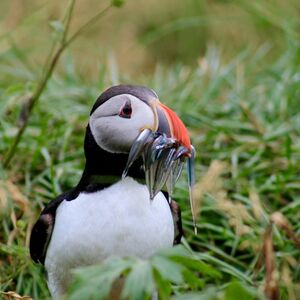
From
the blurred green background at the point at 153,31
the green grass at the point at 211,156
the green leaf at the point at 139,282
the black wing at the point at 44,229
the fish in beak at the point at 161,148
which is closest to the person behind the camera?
the green leaf at the point at 139,282

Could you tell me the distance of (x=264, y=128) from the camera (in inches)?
189

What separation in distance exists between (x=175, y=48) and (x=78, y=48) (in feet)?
5.91

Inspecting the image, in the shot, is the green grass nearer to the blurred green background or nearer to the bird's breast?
the bird's breast

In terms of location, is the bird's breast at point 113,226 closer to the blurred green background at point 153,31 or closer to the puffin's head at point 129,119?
the puffin's head at point 129,119

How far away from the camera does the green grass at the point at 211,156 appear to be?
385 cm

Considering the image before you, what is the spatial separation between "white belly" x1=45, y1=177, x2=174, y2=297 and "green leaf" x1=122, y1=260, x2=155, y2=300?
0.67m

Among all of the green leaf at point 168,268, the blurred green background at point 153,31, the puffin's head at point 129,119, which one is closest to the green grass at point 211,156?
the puffin's head at point 129,119

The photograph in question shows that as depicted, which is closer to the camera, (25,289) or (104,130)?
(104,130)

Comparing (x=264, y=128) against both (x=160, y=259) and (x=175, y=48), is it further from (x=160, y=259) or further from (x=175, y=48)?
(x=175, y=48)

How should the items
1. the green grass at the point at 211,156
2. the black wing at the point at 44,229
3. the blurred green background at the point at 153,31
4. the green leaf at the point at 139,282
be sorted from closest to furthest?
the green leaf at the point at 139,282 < the black wing at the point at 44,229 < the green grass at the point at 211,156 < the blurred green background at the point at 153,31

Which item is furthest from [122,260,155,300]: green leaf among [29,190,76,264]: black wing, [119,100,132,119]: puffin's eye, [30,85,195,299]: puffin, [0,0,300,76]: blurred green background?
[0,0,300,76]: blurred green background

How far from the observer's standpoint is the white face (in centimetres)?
296

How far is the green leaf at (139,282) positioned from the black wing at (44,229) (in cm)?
90

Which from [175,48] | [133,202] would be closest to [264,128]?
[133,202]
